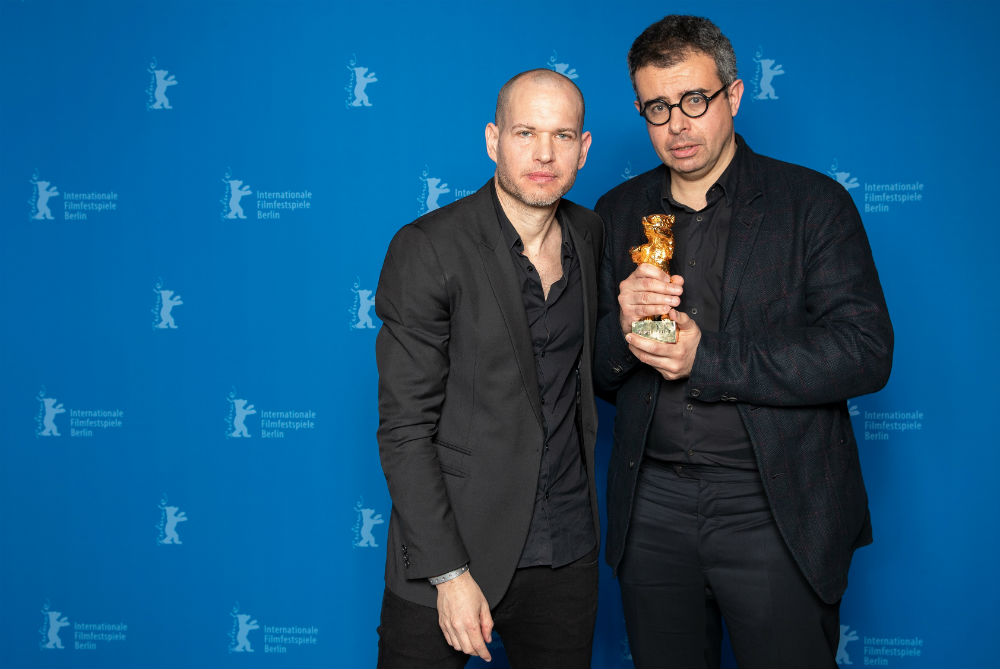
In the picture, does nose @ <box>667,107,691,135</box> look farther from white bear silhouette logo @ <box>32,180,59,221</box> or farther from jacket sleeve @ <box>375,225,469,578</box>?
white bear silhouette logo @ <box>32,180,59,221</box>

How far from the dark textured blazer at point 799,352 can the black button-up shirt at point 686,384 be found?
4 cm

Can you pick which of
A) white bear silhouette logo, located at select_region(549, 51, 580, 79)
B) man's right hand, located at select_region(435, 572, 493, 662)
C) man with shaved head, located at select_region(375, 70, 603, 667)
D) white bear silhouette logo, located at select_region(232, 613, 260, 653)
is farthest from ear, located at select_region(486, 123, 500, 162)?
white bear silhouette logo, located at select_region(232, 613, 260, 653)

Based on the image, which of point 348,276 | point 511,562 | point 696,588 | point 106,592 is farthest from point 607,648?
point 106,592

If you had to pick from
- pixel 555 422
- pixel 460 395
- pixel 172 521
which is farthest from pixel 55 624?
pixel 555 422

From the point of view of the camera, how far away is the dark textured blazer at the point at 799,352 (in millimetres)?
1930

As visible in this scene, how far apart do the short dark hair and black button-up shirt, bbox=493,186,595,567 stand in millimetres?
571

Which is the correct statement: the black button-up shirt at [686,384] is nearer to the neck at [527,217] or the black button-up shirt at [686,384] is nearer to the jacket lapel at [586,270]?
the jacket lapel at [586,270]

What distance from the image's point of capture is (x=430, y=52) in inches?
A: 122

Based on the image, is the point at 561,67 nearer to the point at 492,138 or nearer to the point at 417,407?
the point at 492,138

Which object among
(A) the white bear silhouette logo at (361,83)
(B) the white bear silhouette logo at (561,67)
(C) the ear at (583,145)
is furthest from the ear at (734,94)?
(A) the white bear silhouette logo at (361,83)

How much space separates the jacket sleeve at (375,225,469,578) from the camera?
181 cm

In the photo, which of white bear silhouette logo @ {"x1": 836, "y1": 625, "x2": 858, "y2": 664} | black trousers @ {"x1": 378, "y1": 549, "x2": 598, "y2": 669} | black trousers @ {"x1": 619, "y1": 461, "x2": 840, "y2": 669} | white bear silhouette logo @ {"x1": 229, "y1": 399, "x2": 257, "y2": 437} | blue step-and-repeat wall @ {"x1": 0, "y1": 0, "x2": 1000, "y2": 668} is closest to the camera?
black trousers @ {"x1": 378, "y1": 549, "x2": 598, "y2": 669}

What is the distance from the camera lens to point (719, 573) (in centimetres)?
208

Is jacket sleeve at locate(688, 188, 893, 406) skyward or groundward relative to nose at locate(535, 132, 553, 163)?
groundward
